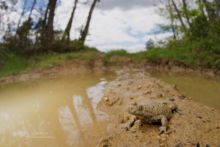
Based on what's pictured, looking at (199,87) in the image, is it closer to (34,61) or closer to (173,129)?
(173,129)

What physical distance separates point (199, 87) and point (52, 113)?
4.42m

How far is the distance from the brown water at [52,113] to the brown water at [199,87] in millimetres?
2266

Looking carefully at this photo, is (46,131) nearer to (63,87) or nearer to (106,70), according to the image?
(63,87)

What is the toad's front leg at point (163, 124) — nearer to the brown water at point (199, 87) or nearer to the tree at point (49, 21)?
the brown water at point (199, 87)

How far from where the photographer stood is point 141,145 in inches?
188

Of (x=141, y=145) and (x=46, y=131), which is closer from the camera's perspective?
(x=141, y=145)

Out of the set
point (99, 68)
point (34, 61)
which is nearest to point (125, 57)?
point (99, 68)

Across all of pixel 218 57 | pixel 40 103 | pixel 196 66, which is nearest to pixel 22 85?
pixel 40 103

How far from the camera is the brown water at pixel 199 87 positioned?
317 inches

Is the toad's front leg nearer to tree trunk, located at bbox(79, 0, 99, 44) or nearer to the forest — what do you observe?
the forest

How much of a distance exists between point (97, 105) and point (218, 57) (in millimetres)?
6068

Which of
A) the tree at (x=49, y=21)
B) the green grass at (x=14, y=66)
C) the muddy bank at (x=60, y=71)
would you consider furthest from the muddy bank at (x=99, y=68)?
the tree at (x=49, y=21)

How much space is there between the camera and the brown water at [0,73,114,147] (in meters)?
5.85

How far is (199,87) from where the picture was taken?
31.9 feet
